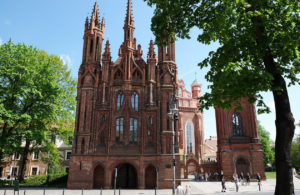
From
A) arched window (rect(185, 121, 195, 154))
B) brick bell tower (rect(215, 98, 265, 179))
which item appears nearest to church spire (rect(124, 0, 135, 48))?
brick bell tower (rect(215, 98, 265, 179))

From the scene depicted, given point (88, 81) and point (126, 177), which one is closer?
point (126, 177)

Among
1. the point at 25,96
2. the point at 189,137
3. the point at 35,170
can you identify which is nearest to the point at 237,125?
the point at 189,137

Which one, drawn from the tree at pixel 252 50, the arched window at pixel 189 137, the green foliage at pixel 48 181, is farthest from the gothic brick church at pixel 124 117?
the arched window at pixel 189 137

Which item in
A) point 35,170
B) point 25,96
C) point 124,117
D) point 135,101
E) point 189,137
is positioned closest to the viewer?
point 25,96

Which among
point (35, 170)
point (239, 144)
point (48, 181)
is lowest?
point (48, 181)

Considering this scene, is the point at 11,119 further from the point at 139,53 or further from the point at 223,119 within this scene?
the point at 223,119

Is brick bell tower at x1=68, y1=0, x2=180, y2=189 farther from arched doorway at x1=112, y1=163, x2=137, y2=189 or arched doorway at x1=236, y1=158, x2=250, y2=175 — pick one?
arched doorway at x1=236, y1=158, x2=250, y2=175

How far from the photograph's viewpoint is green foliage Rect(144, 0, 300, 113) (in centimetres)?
828

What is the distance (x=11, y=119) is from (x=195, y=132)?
35858 millimetres

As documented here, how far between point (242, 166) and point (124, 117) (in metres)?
21.3

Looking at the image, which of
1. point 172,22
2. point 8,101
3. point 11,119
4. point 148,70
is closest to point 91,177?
point 11,119

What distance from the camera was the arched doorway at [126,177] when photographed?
82.8ft

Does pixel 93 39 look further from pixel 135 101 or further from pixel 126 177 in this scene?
pixel 126 177

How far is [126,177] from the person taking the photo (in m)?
25.6
